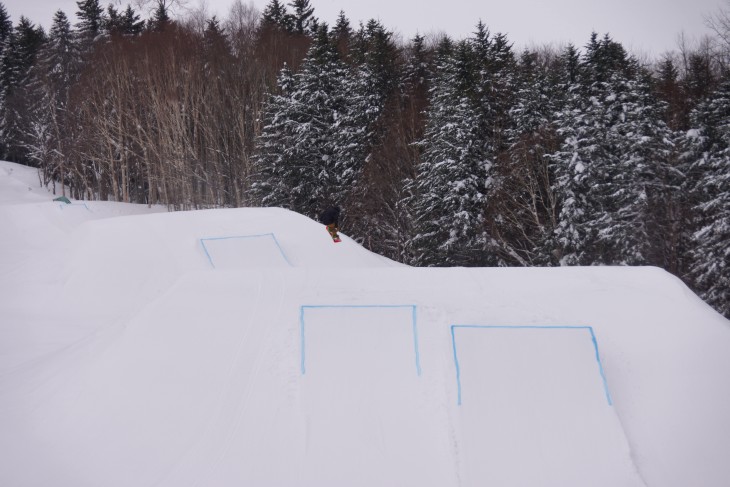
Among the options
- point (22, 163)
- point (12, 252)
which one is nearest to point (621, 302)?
point (12, 252)

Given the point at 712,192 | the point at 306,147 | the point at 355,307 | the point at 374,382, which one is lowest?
the point at 374,382

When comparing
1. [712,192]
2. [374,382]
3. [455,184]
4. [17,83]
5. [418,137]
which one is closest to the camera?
[374,382]

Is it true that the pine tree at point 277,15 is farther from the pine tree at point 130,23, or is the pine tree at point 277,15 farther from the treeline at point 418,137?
the pine tree at point 130,23

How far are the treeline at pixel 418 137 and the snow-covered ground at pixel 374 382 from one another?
9.33 meters

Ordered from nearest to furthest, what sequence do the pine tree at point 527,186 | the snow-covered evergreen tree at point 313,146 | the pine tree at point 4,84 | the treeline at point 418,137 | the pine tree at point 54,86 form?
the treeline at point 418,137 < the pine tree at point 527,186 < the snow-covered evergreen tree at point 313,146 < the pine tree at point 54,86 < the pine tree at point 4,84

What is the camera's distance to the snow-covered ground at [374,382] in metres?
4.80

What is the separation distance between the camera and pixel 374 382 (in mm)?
5859

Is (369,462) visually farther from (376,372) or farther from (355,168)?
(355,168)

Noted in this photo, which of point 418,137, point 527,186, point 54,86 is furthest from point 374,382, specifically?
point 54,86

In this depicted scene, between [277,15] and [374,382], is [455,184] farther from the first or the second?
[277,15]

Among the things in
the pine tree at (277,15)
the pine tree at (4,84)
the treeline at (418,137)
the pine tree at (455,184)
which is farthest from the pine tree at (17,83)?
the pine tree at (455,184)

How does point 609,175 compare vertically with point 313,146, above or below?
below

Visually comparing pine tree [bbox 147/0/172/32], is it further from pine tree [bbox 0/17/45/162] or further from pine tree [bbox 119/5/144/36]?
pine tree [bbox 0/17/45/162]

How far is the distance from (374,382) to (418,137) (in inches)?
671
